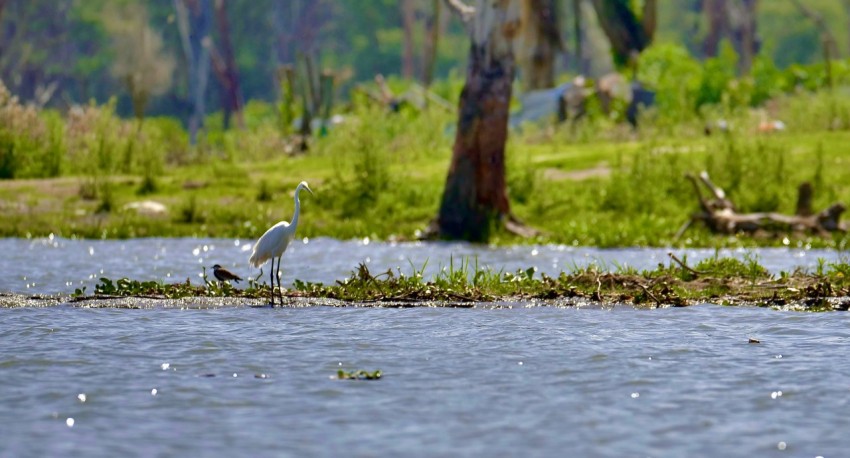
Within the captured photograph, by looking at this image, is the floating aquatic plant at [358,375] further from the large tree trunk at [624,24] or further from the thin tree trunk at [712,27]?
the thin tree trunk at [712,27]

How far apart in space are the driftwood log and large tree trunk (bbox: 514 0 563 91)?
2550 cm

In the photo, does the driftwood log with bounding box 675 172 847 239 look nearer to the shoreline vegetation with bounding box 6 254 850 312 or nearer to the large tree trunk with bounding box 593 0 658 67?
the shoreline vegetation with bounding box 6 254 850 312

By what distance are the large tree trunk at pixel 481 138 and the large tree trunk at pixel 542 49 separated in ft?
81.5

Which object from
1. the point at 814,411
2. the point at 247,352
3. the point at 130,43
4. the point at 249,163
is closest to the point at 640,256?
Result: the point at 247,352

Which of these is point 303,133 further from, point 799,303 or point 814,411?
point 814,411

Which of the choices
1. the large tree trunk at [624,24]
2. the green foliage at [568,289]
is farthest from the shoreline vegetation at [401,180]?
the large tree trunk at [624,24]

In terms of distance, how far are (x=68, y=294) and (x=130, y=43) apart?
203 ft

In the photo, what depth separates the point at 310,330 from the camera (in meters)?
11.9

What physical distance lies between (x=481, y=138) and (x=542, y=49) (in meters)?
26.7

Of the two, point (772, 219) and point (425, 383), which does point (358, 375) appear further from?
point (772, 219)

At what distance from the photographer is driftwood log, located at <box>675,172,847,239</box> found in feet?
68.9

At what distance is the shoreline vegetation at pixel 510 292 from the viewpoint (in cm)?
1354

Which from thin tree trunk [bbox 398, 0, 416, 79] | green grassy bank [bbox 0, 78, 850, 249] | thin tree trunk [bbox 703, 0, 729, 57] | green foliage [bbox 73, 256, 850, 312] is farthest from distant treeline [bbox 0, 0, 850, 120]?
green foliage [bbox 73, 256, 850, 312]

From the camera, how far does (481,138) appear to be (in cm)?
2189
